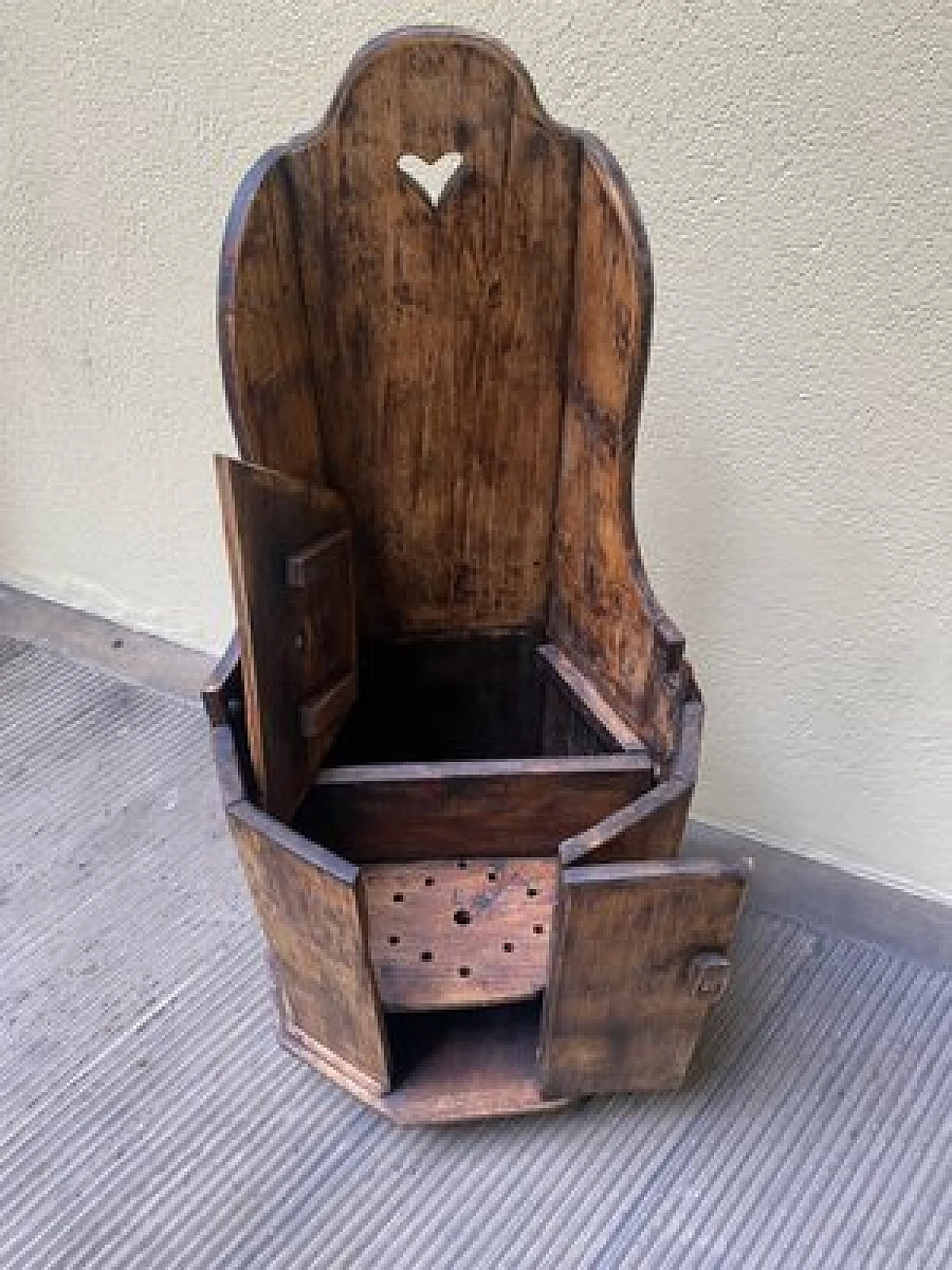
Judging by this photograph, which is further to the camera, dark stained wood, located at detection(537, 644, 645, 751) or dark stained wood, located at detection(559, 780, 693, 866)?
dark stained wood, located at detection(537, 644, 645, 751)

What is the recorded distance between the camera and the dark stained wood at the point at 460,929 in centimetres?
85

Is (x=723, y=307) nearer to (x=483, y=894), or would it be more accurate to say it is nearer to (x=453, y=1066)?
(x=483, y=894)

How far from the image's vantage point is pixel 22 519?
4.78 ft

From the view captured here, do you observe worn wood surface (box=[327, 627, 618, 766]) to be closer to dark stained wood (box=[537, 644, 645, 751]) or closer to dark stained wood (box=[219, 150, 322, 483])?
dark stained wood (box=[537, 644, 645, 751])

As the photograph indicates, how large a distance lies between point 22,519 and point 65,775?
1.25 feet

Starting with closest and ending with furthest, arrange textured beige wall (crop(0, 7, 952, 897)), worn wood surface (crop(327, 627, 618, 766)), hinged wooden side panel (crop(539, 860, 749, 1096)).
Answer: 1. hinged wooden side panel (crop(539, 860, 749, 1096))
2. textured beige wall (crop(0, 7, 952, 897))
3. worn wood surface (crop(327, 627, 618, 766))

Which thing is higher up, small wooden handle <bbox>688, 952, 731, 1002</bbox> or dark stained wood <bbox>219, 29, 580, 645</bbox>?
dark stained wood <bbox>219, 29, 580, 645</bbox>

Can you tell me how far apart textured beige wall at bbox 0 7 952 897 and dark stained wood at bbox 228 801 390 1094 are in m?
0.45

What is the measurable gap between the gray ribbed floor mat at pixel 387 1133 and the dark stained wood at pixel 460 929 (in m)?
0.14

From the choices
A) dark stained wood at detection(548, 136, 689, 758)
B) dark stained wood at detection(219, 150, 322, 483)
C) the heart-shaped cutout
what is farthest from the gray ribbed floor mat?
the heart-shaped cutout

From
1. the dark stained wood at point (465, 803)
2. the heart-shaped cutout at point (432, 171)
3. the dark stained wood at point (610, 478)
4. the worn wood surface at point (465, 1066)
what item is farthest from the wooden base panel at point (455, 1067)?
the heart-shaped cutout at point (432, 171)

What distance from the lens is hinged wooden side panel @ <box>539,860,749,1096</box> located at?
0.72m

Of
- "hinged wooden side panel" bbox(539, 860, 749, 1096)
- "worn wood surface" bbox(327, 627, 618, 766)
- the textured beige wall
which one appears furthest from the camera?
"worn wood surface" bbox(327, 627, 618, 766)

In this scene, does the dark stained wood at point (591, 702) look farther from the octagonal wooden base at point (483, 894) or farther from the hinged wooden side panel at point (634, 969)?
the hinged wooden side panel at point (634, 969)
